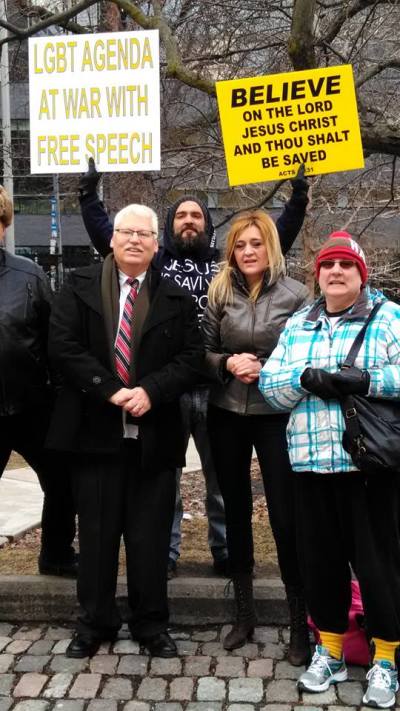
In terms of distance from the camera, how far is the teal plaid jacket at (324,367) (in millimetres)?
3113

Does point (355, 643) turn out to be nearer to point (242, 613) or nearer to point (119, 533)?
point (242, 613)

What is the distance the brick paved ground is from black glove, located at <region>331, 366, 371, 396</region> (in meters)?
1.24

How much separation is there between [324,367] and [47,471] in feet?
5.24

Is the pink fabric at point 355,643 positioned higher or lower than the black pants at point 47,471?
lower

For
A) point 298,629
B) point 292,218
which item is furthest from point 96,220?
point 298,629

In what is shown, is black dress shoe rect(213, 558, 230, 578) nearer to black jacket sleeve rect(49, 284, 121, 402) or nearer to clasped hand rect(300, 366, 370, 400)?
black jacket sleeve rect(49, 284, 121, 402)

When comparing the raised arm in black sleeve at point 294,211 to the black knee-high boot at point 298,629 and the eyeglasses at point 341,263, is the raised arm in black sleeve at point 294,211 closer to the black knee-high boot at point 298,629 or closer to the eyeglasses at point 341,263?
the eyeglasses at point 341,263

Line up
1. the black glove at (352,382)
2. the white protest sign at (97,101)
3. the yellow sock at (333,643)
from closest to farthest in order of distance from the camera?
the black glove at (352,382) < the yellow sock at (333,643) < the white protest sign at (97,101)

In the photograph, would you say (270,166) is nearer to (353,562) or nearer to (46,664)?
(353,562)

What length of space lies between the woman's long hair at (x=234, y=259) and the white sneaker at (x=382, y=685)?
161 centimetres

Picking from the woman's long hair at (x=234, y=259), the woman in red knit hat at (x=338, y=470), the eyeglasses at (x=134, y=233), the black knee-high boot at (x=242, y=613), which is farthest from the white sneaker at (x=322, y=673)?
the eyeglasses at (x=134, y=233)

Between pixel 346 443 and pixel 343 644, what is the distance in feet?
3.24

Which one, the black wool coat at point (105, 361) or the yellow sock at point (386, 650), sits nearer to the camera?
the yellow sock at point (386, 650)

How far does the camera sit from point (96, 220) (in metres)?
4.07
